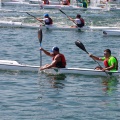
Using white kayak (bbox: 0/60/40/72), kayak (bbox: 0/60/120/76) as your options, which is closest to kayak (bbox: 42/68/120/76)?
kayak (bbox: 0/60/120/76)

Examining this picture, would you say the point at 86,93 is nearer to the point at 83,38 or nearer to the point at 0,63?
the point at 0,63

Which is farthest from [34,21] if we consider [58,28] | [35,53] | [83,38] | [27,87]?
[27,87]

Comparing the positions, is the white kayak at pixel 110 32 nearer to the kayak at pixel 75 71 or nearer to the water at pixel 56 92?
the water at pixel 56 92

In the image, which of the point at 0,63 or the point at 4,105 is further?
the point at 0,63

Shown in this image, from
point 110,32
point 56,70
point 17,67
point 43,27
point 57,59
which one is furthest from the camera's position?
point 43,27

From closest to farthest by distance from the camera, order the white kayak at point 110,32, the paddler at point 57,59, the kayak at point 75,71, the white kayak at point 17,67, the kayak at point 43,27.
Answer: the paddler at point 57,59, the kayak at point 75,71, the white kayak at point 17,67, the white kayak at point 110,32, the kayak at point 43,27

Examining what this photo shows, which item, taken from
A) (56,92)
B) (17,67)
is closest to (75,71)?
(17,67)

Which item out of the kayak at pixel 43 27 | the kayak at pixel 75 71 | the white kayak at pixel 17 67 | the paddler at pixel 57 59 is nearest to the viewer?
the paddler at pixel 57 59

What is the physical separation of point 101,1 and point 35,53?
1359 inches

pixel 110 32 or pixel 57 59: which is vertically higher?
pixel 57 59

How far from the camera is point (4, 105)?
20.5m

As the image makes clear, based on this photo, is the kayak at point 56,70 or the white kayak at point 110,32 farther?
the white kayak at point 110,32

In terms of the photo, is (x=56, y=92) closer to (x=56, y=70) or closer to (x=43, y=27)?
(x=56, y=70)

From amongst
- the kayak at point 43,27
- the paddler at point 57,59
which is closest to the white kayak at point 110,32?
the kayak at point 43,27
